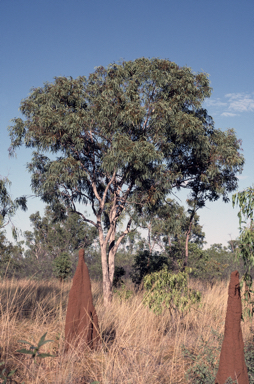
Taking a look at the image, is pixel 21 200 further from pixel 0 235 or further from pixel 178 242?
pixel 178 242

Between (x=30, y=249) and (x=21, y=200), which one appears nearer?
(x=21, y=200)

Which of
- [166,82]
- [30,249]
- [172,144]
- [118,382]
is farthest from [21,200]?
[30,249]

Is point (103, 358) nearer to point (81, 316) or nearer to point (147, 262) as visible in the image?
point (81, 316)

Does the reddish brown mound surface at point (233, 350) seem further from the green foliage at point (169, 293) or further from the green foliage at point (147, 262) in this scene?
the green foliage at point (147, 262)

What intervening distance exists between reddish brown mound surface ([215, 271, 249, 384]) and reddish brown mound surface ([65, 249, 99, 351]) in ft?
7.18

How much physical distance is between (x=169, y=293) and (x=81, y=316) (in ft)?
8.80

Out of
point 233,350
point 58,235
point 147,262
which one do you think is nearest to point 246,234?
point 233,350

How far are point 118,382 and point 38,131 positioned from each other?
477 inches

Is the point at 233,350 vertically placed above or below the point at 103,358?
above

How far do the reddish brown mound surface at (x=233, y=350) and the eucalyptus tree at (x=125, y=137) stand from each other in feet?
28.2

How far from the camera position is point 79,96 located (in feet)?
49.9

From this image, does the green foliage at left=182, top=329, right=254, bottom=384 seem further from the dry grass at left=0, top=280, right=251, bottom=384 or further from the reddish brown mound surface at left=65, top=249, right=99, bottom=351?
the reddish brown mound surface at left=65, top=249, right=99, bottom=351

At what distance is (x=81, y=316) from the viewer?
224 inches

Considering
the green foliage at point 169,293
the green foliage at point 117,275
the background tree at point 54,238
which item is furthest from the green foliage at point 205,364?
the background tree at point 54,238
